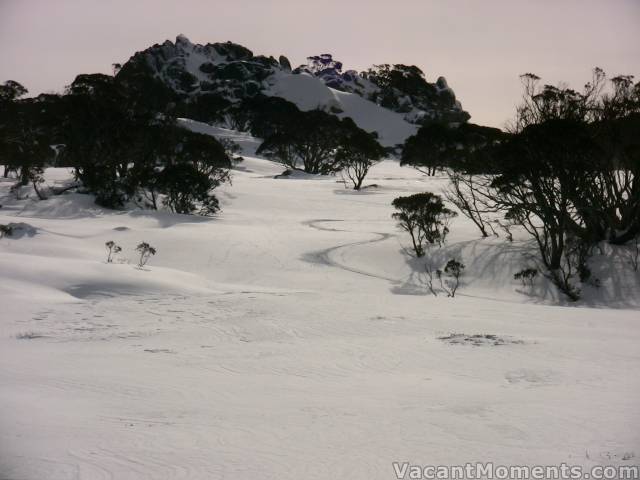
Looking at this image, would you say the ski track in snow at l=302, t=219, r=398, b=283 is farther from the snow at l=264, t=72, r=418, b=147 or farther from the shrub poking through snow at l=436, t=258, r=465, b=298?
the snow at l=264, t=72, r=418, b=147

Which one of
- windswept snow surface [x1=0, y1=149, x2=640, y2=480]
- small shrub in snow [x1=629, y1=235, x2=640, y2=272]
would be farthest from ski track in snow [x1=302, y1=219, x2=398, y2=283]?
small shrub in snow [x1=629, y1=235, x2=640, y2=272]

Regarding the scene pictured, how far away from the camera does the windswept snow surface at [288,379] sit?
15.2 ft

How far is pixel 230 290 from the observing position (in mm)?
14477

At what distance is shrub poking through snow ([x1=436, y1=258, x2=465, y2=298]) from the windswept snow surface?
2059 mm

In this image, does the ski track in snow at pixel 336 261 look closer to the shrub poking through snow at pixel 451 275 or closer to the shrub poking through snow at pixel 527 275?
the shrub poking through snow at pixel 451 275

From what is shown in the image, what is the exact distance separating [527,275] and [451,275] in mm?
2364

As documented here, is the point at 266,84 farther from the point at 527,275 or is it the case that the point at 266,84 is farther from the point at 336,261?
the point at 527,275

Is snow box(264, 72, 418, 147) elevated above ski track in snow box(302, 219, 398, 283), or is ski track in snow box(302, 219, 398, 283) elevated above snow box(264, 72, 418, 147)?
snow box(264, 72, 418, 147)

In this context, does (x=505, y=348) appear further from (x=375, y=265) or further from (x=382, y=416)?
(x=375, y=265)

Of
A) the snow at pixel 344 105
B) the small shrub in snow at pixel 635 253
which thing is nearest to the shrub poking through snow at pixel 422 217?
the small shrub in snow at pixel 635 253

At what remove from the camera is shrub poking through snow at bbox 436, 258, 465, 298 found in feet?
60.1

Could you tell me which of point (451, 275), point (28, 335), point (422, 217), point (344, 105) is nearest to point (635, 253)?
point (451, 275)

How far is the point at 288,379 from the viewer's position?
275 inches

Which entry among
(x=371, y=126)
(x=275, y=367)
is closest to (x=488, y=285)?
(x=275, y=367)
